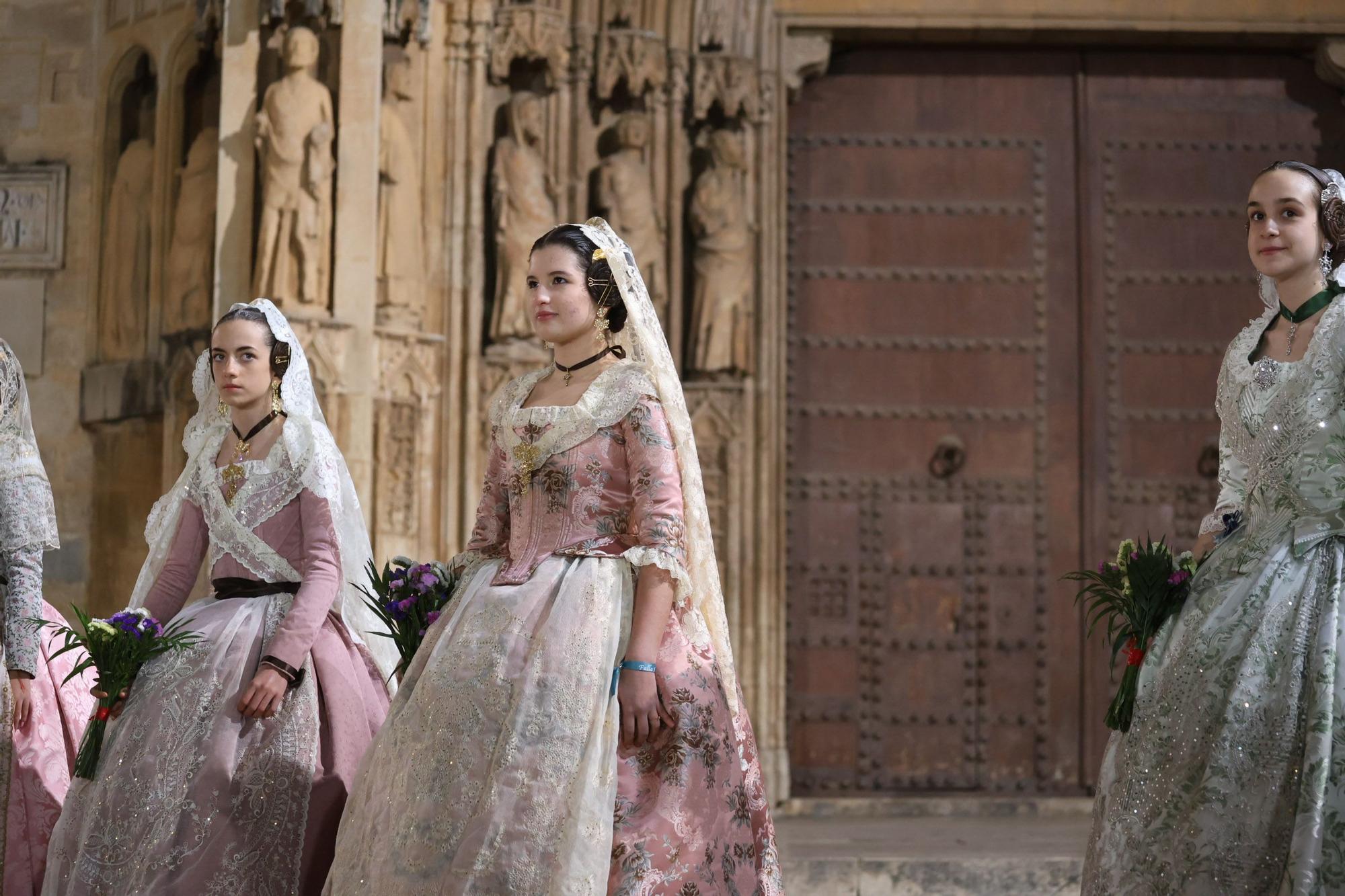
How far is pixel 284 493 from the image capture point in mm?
4109

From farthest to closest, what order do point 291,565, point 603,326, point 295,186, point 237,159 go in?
point 237,159 → point 295,186 → point 291,565 → point 603,326

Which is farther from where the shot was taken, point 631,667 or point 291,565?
point 291,565

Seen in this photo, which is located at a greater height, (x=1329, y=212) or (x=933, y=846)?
(x=1329, y=212)

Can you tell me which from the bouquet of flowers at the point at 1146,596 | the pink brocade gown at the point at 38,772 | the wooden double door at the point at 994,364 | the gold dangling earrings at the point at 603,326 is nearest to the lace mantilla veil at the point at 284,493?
the pink brocade gown at the point at 38,772

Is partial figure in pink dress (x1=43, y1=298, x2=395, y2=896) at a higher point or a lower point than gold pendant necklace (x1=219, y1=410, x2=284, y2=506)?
lower

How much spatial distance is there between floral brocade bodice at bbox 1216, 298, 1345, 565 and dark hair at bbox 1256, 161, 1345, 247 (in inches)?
6.1

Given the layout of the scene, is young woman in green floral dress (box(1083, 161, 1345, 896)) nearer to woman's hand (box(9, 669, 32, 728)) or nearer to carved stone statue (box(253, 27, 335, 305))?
woman's hand (box(9, 669, 32, 728))

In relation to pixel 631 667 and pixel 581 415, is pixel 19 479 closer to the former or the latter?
pixel 581 415

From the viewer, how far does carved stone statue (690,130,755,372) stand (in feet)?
25.1

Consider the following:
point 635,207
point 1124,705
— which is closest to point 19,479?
point 1124,705

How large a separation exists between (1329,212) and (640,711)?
1.81m

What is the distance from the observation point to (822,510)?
7.94 meters

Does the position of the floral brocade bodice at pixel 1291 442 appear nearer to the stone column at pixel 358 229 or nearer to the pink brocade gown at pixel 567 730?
the pink brocade gown at pixel 567 730

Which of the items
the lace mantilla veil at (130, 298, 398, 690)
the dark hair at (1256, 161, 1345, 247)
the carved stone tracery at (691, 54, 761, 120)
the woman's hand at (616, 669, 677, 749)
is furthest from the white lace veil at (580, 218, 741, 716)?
the carved stone tracery at (691, 54, 761, 120)
